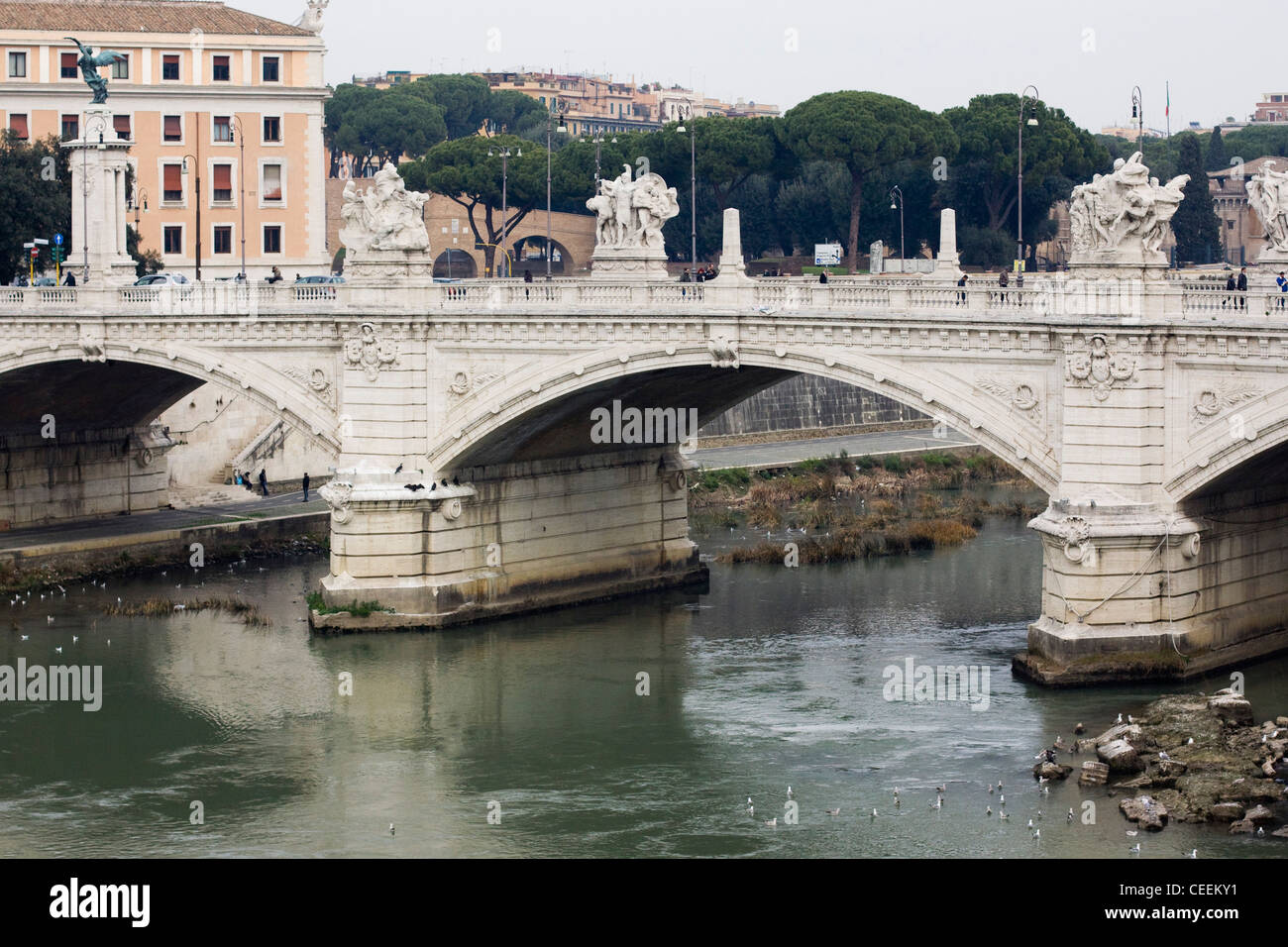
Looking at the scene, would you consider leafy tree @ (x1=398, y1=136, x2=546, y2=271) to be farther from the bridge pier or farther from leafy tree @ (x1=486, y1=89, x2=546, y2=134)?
leafy tree @ (x1=486, y1=89, x2=546, y2=134)

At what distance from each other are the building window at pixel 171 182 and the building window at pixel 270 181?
2.39m

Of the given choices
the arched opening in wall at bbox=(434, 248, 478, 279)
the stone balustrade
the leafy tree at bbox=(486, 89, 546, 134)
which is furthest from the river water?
the leafy tree at bbox=(486, 89, 546, 134)

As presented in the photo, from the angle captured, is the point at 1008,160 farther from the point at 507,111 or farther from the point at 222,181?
the point at 507,111

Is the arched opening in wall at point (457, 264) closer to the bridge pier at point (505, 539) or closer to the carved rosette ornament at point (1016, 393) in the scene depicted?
the bridge pier at point (505, 539)

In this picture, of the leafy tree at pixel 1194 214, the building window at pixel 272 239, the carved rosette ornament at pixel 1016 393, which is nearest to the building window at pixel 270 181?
the building window at pixel 272 239

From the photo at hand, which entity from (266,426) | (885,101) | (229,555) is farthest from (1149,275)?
(885,101)

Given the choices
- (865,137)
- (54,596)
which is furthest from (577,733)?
(865,137)

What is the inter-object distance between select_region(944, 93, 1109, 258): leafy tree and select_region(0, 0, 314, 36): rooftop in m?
20.4

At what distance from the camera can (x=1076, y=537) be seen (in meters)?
33.5

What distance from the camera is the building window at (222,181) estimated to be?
65.8 m

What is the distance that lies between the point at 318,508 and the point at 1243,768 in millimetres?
27286

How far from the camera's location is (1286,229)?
113 ft

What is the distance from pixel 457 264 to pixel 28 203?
→ 1392 inches
